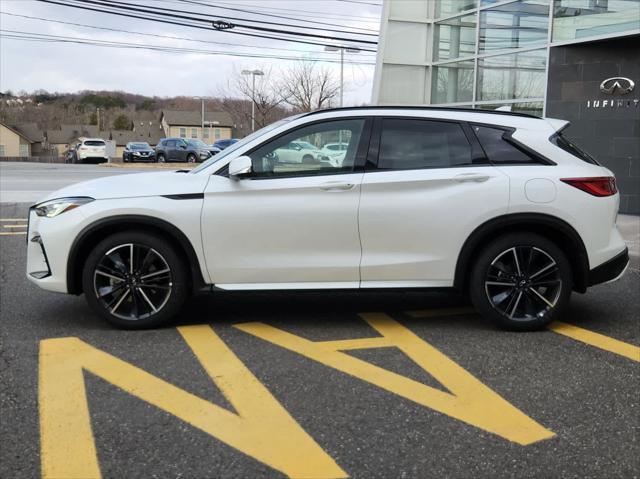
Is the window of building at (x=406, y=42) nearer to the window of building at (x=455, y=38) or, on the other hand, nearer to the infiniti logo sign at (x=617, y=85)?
the window of building at (x=455, y=38)

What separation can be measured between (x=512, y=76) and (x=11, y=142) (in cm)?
10091

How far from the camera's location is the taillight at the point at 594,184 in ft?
15.6

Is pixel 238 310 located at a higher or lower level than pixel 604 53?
lower

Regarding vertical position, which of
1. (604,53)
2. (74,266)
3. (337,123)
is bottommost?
(74,266)

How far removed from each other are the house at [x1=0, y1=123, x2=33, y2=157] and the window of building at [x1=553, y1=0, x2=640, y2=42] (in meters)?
101

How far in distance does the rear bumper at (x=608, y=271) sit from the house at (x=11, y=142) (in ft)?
349


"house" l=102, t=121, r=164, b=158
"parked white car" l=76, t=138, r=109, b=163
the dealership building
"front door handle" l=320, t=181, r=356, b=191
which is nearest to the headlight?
"front door handle" l=320, t=181, r=356, b=191

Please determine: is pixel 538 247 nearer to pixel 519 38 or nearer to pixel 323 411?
pixel 323 411

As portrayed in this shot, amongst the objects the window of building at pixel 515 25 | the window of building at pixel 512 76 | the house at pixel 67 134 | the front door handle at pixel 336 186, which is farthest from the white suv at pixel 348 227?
the house at pixel 67 134

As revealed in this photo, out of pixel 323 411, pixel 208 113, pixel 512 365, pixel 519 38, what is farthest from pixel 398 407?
pixel 208 113

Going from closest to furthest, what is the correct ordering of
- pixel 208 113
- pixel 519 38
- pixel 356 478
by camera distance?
1. pixel 356 478
2. pixel 519 38
3. pixel 208 113

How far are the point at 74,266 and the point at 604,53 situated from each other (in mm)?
10518

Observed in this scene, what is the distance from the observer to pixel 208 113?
10062 centimetres

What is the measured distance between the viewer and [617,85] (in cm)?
1161
